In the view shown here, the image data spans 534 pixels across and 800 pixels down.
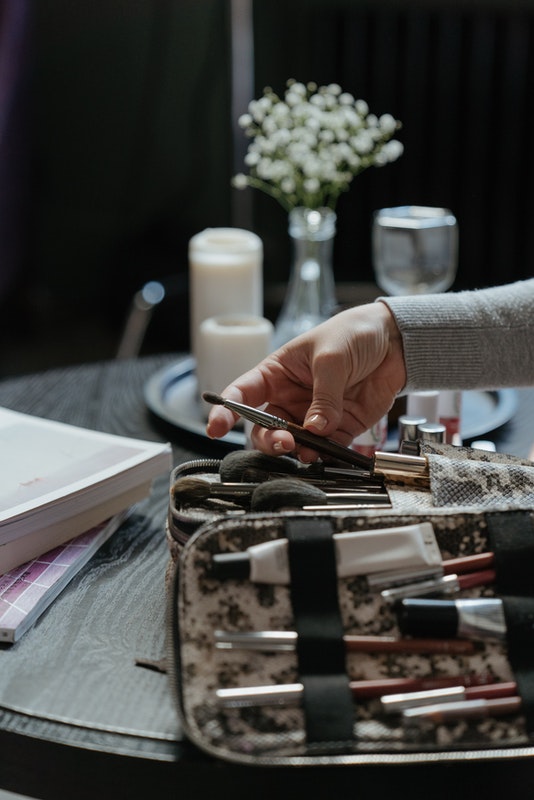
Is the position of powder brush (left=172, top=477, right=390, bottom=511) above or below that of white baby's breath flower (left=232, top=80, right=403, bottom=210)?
below

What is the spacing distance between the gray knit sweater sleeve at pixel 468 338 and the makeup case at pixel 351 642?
0.25 metres

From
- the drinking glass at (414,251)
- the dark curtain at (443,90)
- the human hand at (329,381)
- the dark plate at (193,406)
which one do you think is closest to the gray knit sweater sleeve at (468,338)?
the human hand at (329,381)

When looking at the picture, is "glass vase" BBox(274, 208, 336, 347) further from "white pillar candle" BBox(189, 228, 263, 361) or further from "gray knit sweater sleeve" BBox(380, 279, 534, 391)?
"gray knit sweater sleeve" BBox(380, 279, 534, 391)

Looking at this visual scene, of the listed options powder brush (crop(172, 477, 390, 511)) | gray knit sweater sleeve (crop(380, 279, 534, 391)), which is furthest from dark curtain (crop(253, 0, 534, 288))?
powder brush (crop(172, 477, 390, 511))

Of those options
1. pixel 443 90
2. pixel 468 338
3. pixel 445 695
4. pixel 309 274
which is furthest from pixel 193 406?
pixel 443 90

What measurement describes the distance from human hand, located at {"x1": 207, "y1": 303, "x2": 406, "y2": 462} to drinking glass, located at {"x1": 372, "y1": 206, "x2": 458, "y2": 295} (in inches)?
11.0

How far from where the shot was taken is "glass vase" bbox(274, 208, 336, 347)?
997 mm

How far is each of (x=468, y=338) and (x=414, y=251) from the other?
10.8 inches

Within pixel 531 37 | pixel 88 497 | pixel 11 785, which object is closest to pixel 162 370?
pixel 88 497

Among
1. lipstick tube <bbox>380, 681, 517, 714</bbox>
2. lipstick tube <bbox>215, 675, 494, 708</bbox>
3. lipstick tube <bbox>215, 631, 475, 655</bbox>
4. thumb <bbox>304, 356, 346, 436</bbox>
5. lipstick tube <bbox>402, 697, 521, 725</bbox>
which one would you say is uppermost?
thumb <bbox>304, 356, 346, 436</bbox>

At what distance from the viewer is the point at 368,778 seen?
1.45 feet

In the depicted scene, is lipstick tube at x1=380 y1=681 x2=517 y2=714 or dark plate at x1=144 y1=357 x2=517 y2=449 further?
dark plate at x1=144 y1=357 x2=517 y2=449

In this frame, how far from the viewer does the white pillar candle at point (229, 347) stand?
0.92 meters

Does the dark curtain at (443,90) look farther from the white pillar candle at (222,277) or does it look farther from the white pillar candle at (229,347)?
the white pillar candle at (229,347)
